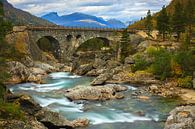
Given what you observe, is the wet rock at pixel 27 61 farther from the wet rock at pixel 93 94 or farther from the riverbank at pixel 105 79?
the wet rock at pixel 93 94

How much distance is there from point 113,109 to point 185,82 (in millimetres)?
20846

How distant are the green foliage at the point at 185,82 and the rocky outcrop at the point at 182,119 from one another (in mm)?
22437

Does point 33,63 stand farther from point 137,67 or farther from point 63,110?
point 63,110

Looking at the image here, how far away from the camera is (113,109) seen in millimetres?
50969

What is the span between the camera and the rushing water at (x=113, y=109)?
4419 centimetres

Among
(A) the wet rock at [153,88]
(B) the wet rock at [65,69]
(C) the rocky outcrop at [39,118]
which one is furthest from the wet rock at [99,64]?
(C) the rocky outcrop at [39,118]

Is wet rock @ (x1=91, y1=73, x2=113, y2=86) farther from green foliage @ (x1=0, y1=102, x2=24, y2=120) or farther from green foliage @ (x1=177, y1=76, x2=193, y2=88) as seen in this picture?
green foliage @ (x1=0, y1=102, x2=24, y2=120)

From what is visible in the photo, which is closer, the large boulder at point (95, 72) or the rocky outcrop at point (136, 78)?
the rocky outcrop at point (136, 78)

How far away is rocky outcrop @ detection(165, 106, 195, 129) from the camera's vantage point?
121 feet

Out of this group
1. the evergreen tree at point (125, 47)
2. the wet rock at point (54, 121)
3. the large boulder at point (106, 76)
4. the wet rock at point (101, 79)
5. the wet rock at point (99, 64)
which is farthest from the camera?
the evergreen tree at point (125, 47)

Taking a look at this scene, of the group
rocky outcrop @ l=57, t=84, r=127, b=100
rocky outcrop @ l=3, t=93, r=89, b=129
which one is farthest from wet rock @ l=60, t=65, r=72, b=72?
rocky outcrop @ l=3, t=93, r=89, b=129

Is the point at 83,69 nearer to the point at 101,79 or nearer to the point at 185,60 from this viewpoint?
A: the point at 101,79

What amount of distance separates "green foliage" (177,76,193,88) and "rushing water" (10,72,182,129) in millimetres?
8128

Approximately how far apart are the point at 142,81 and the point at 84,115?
27.0 meters
